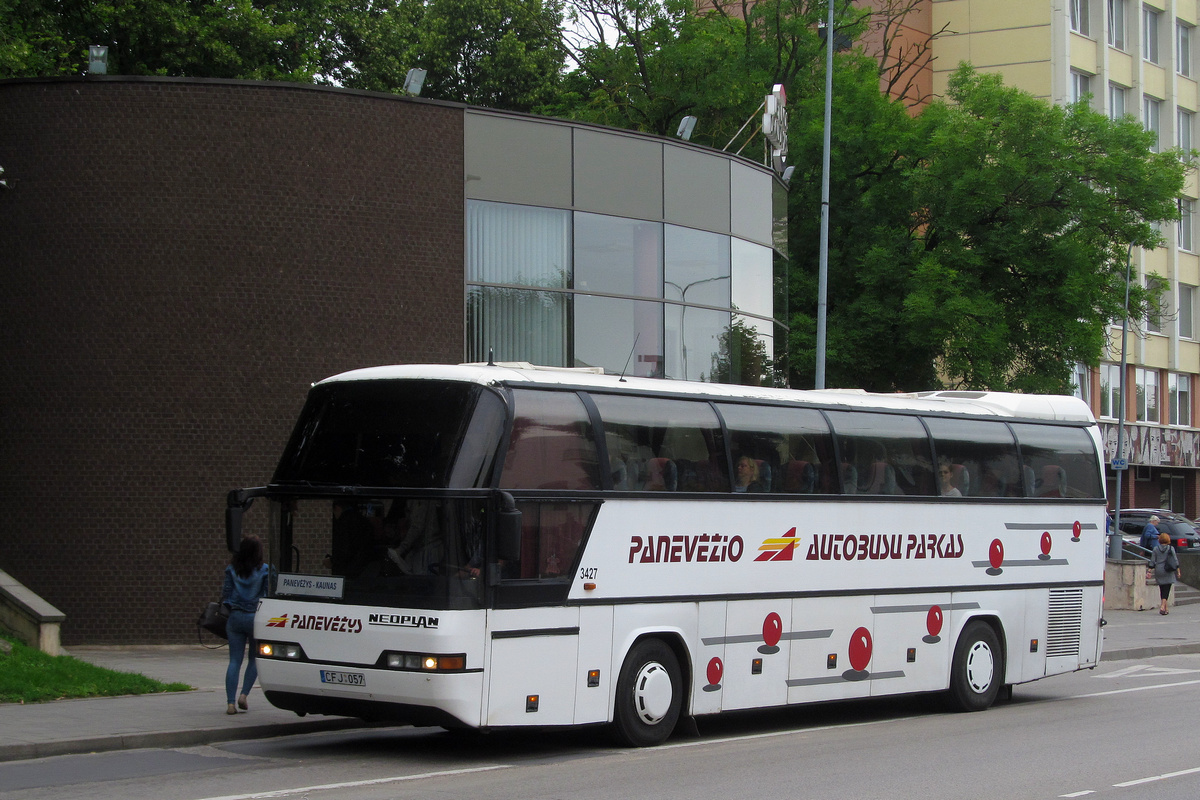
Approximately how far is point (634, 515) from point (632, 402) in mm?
1077

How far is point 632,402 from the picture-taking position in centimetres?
1253

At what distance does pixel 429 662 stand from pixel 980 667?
8.07m

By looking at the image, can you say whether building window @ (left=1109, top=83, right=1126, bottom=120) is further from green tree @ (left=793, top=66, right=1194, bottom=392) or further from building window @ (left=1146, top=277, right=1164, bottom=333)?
green tree @ (left=793, top=66, right=1194, bottom=392)

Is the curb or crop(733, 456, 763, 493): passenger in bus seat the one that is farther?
crop(733, 456, 763, 493): passenger in bus seat

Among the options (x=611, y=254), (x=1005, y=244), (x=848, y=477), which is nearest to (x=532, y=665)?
(x=848, y=477)

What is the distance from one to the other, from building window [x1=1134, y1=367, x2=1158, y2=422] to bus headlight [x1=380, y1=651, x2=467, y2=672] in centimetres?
5294

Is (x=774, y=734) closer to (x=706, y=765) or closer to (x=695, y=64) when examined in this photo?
(x=706, y=765)

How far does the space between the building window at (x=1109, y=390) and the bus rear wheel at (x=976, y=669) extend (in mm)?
42237

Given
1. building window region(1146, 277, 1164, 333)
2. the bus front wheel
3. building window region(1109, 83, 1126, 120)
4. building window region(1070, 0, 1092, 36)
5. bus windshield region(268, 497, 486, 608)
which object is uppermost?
building window region(1070, 0, 1092, 36)

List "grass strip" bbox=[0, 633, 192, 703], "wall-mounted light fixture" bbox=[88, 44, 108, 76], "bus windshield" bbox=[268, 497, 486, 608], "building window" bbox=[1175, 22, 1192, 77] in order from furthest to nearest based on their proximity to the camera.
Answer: "building window" bbox=[1175, 22, 1192, 77], "wall-mounted light fixture" bbox=[88, 44, 108, 76], "grass strip" bbox=[0, 633, 192, 703], "bus windshield" bbox=[268, 497, 486, 608]

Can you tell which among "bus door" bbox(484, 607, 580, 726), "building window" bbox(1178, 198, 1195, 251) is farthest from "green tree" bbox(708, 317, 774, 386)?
"building window" bbox(1178, 198, 1195, 251)

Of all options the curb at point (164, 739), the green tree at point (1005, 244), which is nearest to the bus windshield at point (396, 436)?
the curb at point (164, 739)

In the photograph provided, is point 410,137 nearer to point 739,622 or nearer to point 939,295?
point 739,622

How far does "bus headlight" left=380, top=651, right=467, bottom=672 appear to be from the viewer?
10586 millimetres
